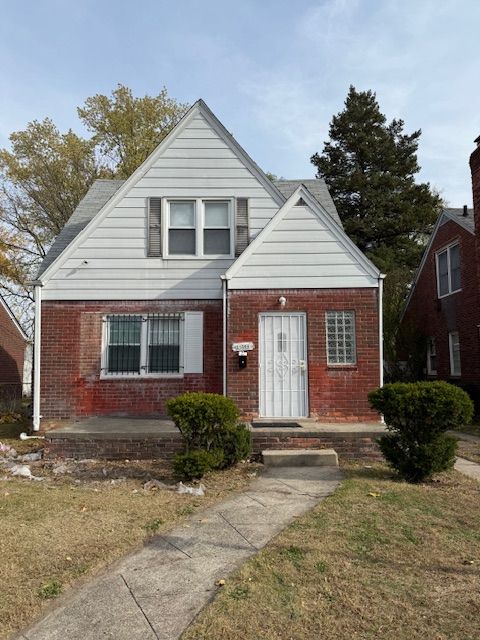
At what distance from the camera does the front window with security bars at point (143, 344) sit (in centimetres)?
1110

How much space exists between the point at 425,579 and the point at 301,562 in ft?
3.01

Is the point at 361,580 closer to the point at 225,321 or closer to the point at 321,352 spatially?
the point at 321,352

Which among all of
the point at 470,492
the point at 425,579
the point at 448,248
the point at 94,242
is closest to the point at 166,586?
the point at 425,579

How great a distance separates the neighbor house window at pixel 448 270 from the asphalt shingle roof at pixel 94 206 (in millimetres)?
6314

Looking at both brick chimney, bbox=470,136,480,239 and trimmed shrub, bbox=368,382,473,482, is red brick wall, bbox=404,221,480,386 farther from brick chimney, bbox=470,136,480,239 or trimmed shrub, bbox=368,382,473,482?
trimmed shrub, bbox=368,382,473,482

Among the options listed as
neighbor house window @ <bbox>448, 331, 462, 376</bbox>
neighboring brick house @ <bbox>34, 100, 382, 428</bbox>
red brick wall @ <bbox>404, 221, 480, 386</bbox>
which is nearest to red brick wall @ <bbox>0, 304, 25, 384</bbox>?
neighboring brick house @ <bbox>34, 100, 382, 428</bbox>

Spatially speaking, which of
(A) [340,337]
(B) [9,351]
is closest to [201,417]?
(A) [340,337]

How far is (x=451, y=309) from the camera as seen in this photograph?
58.3ft

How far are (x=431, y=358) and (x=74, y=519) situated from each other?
17.0m

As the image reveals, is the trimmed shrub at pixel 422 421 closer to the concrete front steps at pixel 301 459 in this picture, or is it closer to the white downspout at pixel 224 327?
the concrete front steps at pixel 301 459

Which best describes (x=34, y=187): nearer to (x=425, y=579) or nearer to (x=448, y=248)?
(x=448, y=248)

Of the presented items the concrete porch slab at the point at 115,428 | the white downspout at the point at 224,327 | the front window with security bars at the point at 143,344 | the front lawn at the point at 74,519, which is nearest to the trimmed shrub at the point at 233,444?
the front lawn at the point at 74,519

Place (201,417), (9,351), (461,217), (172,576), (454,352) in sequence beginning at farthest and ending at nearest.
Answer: (9,351), (454,352), (461,217), (201,417), (172,576)

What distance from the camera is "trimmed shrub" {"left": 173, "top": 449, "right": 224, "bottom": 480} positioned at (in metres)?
6.86
